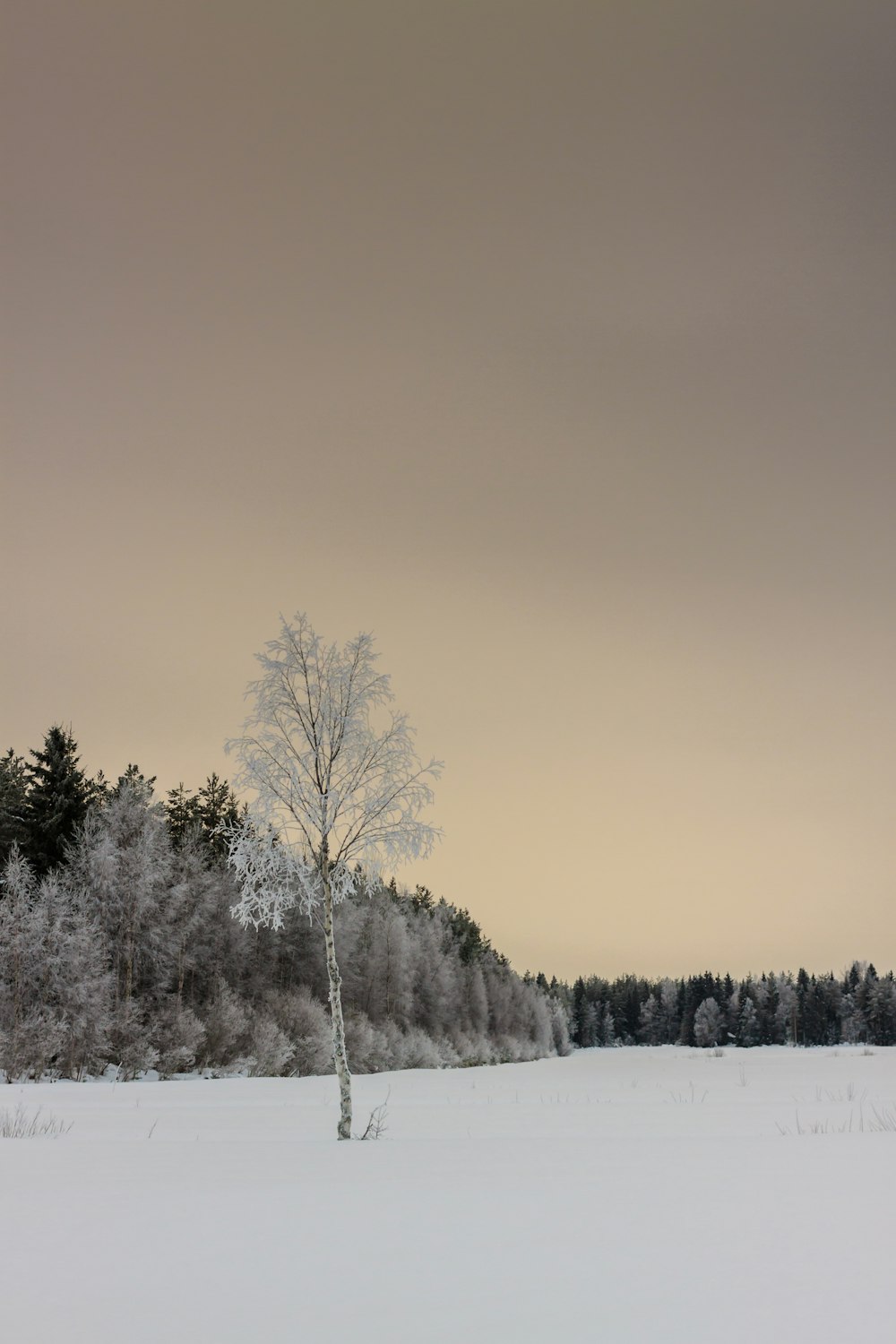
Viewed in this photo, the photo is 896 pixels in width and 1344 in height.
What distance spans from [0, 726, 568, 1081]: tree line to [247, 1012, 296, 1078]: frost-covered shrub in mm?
86

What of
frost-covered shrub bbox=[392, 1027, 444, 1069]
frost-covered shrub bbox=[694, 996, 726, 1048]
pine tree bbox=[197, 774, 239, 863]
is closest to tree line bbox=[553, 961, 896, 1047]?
frost-covered shrub bbox=[694, 996, 726, 1048]

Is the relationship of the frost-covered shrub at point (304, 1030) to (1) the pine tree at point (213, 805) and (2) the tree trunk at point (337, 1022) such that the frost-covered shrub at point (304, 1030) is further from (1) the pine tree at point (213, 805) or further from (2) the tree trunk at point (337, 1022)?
(2) the tree trunk at point (337, 1022)

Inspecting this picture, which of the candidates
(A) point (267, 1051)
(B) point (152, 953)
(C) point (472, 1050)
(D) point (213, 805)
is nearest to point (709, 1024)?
(C) point (472, 1050)

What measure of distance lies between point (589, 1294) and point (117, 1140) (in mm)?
11828

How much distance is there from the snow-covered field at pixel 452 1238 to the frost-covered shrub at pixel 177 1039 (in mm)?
30854

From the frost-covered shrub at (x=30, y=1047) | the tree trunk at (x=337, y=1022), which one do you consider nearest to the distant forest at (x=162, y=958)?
the frost-covered shrub at (x=30, y=1047)

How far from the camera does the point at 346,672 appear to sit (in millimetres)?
18828

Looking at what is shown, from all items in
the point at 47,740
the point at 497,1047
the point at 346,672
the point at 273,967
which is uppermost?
the point at 47,740

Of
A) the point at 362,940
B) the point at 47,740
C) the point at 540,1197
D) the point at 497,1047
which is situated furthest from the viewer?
the point at 497,1047

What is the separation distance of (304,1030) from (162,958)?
10.1 meters

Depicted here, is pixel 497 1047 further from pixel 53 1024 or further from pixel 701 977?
pixel 701 977

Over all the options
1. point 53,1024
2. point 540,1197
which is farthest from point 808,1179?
point 53,1024

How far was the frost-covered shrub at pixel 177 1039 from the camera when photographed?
4544 centimetres

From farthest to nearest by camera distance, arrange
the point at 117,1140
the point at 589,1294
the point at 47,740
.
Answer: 1. the point at 47,740
2. the point at 117,1140
3. the point at 589,1294
